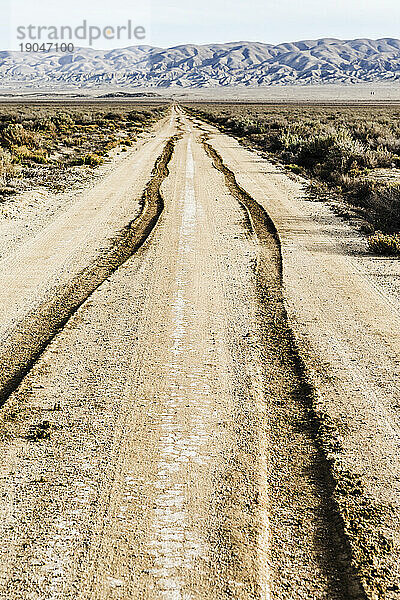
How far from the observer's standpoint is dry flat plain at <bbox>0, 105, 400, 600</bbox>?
3.38 meters

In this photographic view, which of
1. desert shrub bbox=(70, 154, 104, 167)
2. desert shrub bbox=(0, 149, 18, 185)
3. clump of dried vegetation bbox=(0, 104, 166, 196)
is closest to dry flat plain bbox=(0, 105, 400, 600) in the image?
desert shrub bbox=(0, 149, 18, 185)

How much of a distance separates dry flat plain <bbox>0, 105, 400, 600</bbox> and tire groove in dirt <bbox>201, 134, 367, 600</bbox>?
0.02m

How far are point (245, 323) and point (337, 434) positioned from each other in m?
2.55

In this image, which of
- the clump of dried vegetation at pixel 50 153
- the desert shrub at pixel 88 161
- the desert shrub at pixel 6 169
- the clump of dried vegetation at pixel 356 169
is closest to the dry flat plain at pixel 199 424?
the clump of dried vegetation at pixel 356 169

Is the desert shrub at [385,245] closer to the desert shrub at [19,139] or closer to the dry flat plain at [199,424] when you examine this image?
the dry flat plain at [199,424]

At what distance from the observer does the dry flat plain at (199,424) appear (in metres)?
3.38

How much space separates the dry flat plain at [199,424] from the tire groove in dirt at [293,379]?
0.06ft

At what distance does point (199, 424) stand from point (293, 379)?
48.8 inches

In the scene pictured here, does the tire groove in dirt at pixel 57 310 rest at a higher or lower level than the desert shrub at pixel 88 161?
lower

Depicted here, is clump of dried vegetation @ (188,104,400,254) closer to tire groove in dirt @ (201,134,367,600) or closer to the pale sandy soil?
the pale sandy soil

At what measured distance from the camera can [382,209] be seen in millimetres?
13727

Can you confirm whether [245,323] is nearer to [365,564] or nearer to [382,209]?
[365,564]

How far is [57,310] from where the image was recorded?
7.50 m

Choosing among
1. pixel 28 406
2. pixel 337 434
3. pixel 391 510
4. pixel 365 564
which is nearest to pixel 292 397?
pixel 337 434
